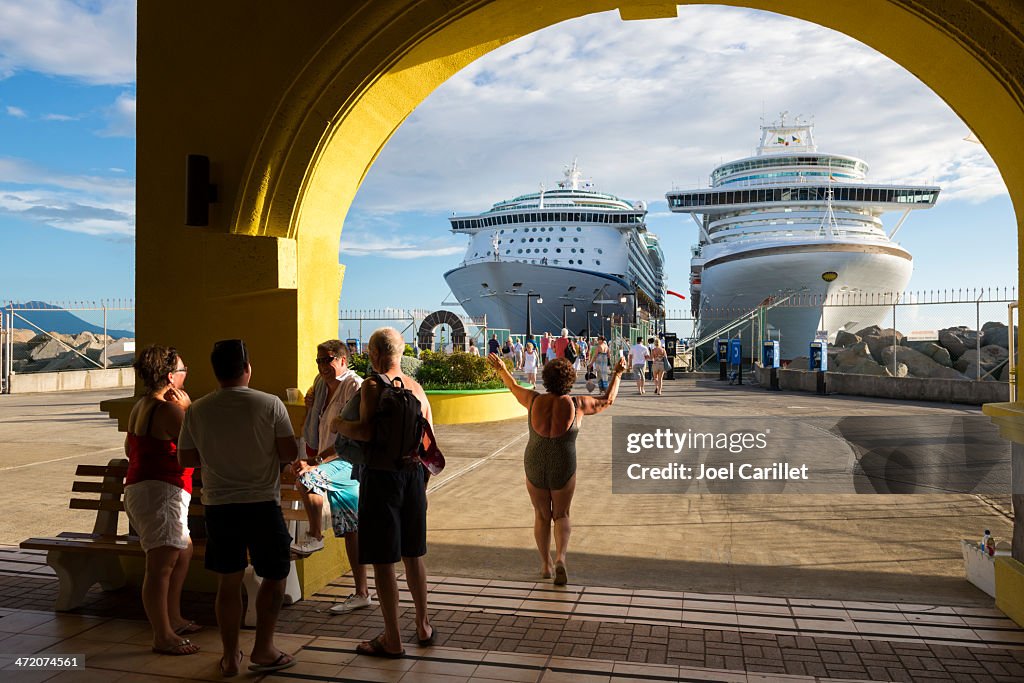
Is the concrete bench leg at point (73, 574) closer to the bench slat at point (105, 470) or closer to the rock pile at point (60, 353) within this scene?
the bench slat at point (105, 470)

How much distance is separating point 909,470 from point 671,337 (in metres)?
Result: 21.8

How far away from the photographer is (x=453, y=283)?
51.1 m

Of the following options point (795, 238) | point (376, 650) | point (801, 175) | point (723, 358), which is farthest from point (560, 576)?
point (801, 175)

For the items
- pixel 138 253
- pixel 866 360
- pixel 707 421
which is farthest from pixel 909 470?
pixel 866 360

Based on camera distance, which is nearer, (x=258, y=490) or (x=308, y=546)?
(x=258, y=490)

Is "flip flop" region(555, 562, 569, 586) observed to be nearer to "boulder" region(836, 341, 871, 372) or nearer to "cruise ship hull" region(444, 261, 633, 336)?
"boulder" region(836, 341, 871, 372)

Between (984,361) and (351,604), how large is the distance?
2196 cm

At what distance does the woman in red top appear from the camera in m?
3.63

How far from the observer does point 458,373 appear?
44.5 ft

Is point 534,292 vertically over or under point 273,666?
over

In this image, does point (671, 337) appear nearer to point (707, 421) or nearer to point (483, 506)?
point (707, 421)

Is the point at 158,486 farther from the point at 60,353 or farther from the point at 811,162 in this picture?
the point at 811,162

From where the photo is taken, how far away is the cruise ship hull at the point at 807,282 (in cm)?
3080

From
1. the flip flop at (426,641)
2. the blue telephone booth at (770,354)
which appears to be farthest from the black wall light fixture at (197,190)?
the blue telephone booth at (770,354)
